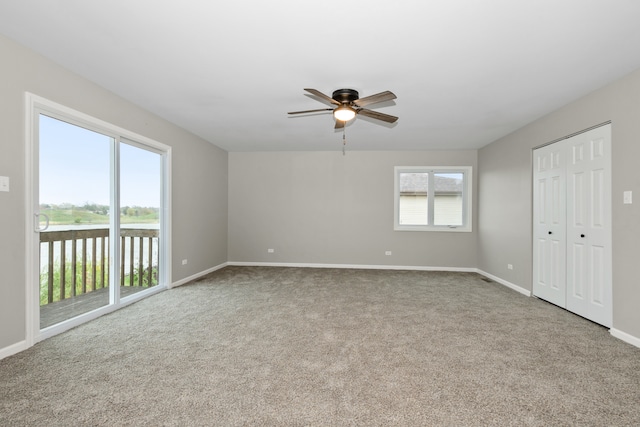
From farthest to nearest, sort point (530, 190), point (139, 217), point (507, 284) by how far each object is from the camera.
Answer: point (507, 284) → point (530, 190) → point (139, 217)

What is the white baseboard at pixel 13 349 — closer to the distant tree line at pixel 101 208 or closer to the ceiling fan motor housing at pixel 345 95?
the distant tree line at pixel 101 208

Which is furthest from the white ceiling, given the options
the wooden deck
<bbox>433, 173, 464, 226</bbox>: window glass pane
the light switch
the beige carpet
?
the beige carpet

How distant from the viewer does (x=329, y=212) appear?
6570 millimetres

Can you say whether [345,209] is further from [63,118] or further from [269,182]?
[63,118]

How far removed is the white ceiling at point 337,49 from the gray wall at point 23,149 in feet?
0.55

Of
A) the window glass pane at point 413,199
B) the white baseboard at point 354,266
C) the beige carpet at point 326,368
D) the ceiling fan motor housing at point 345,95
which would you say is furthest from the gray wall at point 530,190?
the ceiling fan motor housing at point 345,95

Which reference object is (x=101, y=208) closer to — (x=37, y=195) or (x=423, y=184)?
(x=37, y=195)

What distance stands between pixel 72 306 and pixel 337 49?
3.61 m

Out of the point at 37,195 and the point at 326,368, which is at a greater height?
the point at 37,195

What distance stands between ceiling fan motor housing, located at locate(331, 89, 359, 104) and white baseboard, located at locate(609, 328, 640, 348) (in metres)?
3.43

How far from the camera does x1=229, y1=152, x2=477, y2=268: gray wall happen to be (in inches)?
249

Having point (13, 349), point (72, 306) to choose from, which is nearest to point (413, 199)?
point (72, 306)

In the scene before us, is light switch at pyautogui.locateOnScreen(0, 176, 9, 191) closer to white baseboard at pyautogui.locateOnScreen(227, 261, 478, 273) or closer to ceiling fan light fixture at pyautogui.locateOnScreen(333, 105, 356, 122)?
ceiling fan light fixture at pyautogui.locateOnScreen(333, 105, 356, 122)

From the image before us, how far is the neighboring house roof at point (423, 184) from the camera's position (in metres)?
6.37
